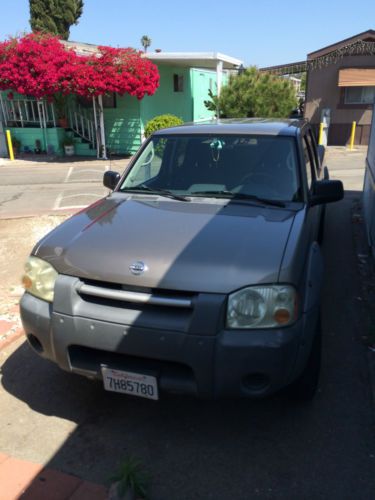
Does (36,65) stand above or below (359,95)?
above

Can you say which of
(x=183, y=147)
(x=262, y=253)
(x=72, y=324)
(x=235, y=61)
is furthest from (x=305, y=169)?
(x=235, y=61)

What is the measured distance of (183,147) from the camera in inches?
160

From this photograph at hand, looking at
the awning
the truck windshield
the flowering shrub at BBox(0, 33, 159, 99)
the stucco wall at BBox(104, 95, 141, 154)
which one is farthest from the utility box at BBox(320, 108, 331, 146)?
the truck windshield

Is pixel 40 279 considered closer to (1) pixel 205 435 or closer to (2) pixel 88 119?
(1) pixel 205 435

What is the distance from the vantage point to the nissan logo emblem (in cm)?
250

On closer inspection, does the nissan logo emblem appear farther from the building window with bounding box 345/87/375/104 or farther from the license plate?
the building window with bounding box 345/87/375/104

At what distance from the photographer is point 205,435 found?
2.80 metres

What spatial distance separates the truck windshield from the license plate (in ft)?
5.40

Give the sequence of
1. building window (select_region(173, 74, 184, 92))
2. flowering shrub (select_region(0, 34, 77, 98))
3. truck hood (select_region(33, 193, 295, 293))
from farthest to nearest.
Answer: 1. building window (select_region(173, 74, 184, 92))
2. flowering shrub (select_region(0, 34, 77, 98))
3. truck hood (select_region(33, 193, 295, 293))

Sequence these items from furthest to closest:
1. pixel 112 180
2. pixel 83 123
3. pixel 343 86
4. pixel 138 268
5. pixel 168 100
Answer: pixel 168 100 → pixel 343 86 → pixel 83 123 → pixel 112 180 → pixel 138 268

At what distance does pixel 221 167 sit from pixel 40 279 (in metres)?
1.82

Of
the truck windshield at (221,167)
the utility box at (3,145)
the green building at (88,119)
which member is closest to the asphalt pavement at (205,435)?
the truck windshield at (221,167)

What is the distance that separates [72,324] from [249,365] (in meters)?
1.03

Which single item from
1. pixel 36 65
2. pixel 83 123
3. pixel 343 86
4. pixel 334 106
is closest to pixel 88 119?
pixel 83 123
